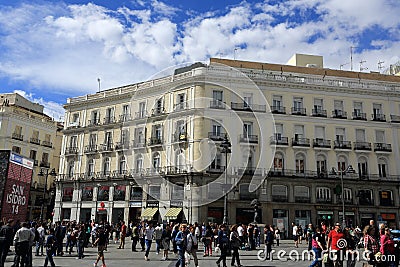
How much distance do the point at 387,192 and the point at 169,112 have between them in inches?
957

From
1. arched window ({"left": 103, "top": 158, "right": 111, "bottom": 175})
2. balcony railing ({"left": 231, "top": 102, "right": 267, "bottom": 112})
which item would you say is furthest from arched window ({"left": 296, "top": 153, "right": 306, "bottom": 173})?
arched window ({"left": 103, "top": 158, "right": 111, "bottom": 175})

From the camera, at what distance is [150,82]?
141 ft

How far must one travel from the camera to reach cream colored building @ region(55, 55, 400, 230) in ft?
123

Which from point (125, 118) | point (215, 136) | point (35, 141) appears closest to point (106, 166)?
point (125, 118)

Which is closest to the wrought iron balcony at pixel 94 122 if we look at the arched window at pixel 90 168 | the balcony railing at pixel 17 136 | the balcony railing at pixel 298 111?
the arched window at pixel 90 168

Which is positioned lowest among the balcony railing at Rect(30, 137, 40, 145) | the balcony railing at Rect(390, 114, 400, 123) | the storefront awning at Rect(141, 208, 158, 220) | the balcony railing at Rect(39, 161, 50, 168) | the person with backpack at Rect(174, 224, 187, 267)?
the person with backpack at Rect(174, 224, 187, 267)

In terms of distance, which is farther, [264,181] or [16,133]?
[16,133]

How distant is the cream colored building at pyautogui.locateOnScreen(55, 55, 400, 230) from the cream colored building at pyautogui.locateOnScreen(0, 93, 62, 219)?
874 centimetres

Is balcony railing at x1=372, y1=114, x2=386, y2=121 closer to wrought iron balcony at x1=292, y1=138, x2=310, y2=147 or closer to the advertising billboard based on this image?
wrought iron balcony at x1=292, y1=138, x2=310, y2=147

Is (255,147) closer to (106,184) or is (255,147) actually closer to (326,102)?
(326,102)

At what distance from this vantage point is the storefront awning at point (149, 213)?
37678 mm

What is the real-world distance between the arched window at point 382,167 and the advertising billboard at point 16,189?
113ft

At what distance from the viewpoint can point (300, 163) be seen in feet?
129

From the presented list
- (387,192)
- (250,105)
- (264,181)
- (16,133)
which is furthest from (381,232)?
(16,133)
